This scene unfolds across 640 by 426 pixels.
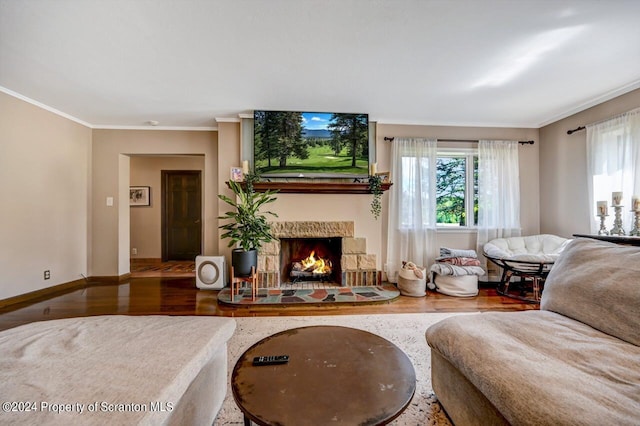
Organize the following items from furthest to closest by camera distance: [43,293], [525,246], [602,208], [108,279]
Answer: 1. [108,279]
2. [525,246]
3. [43,293]
4. [602,208]

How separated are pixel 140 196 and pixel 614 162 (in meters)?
8.11

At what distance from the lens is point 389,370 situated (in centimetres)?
Result: 110

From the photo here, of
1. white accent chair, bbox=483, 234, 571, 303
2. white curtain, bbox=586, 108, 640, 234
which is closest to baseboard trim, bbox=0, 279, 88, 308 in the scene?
white accent chair, bbox=483, 234, 571, 303

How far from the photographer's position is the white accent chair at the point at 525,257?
10.4 feet

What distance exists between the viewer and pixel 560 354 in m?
1.12

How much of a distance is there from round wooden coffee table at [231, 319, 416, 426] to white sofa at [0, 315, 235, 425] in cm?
24

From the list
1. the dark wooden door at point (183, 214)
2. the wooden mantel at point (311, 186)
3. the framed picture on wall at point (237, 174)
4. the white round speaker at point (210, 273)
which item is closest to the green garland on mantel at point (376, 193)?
the wooden mantel at point (311, 186)

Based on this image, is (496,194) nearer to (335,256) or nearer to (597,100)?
(597,100)

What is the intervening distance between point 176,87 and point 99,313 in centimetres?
273

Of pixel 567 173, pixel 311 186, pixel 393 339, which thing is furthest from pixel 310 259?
pixel 567 173

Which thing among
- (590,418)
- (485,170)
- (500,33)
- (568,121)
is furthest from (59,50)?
(568,121)

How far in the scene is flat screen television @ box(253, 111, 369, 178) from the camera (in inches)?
144

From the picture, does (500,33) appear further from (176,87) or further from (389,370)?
(176,87)

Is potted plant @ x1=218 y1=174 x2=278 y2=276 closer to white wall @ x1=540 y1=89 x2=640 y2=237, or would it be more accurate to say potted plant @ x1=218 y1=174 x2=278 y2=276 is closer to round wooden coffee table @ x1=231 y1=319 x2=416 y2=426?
round wooden coffee table @ x1=231 y1=319 x2=416 y2=426
